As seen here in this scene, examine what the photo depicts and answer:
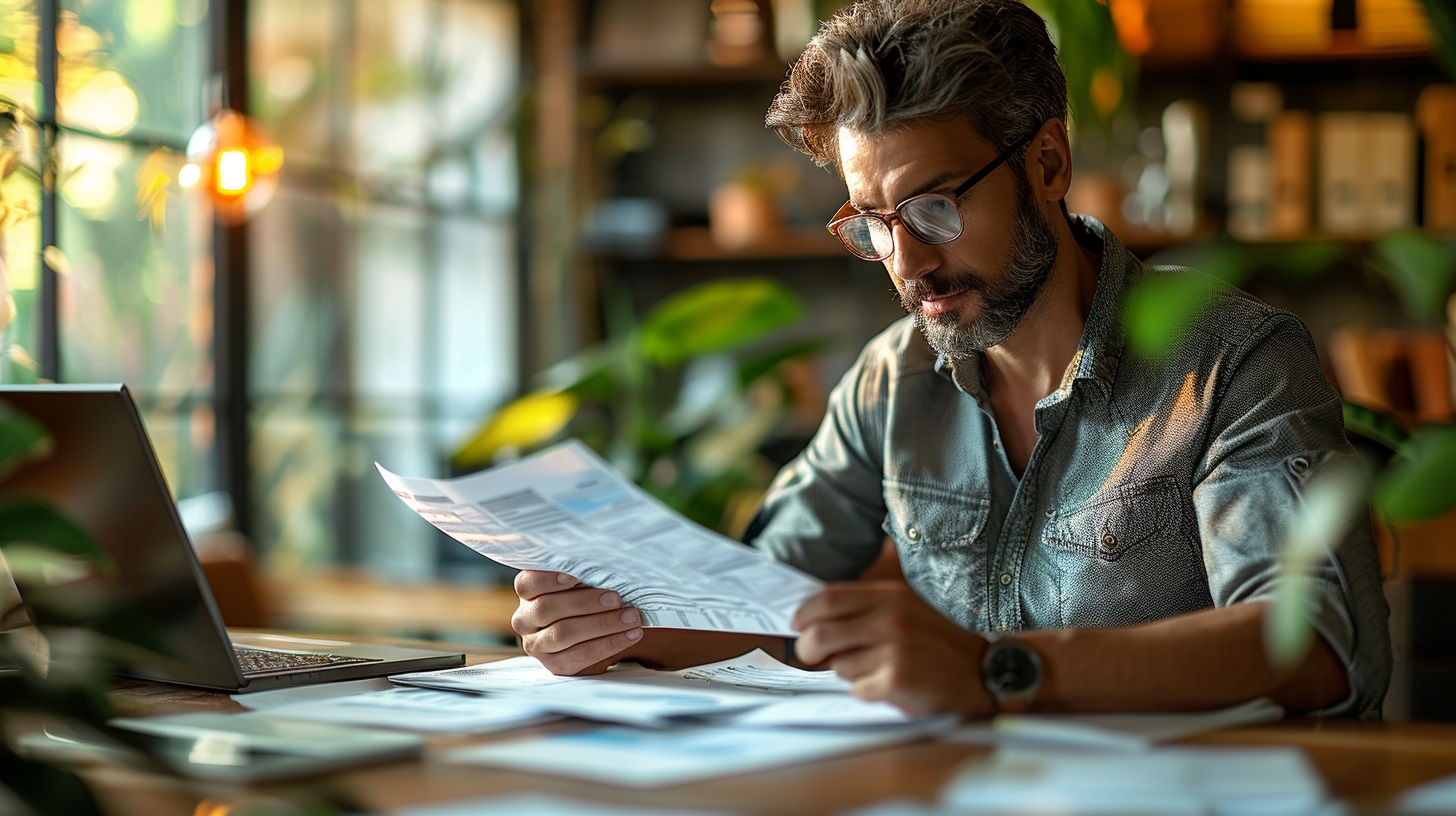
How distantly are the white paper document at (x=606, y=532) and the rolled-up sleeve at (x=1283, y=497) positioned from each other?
0.39 metres

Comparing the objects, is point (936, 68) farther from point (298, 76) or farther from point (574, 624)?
point (298, 76)

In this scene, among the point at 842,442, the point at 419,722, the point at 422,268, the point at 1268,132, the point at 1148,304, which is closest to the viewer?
the point at 1148,304

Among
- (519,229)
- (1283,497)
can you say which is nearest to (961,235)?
(1283,497)

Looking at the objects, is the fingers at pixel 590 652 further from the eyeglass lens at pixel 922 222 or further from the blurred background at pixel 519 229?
the blurred background at pixel 519 229

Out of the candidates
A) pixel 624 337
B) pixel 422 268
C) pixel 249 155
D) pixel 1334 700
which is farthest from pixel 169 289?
pixel 1334 700

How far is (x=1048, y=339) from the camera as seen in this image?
5.14 feet

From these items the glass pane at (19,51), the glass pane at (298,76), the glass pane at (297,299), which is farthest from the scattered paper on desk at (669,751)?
the glass pane at (298,76)

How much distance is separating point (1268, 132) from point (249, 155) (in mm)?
2577

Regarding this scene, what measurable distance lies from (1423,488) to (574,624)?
0.75 meters

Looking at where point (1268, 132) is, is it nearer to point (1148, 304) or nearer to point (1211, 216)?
point (1211, 216)

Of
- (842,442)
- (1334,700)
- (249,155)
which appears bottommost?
(1334,700)

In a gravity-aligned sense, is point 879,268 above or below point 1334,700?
above

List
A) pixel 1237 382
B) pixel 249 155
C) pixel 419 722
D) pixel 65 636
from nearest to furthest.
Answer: pixel 65 636, pixel 419 722, pixel 1237 382, pixel 249 155

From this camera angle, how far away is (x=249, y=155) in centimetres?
235
